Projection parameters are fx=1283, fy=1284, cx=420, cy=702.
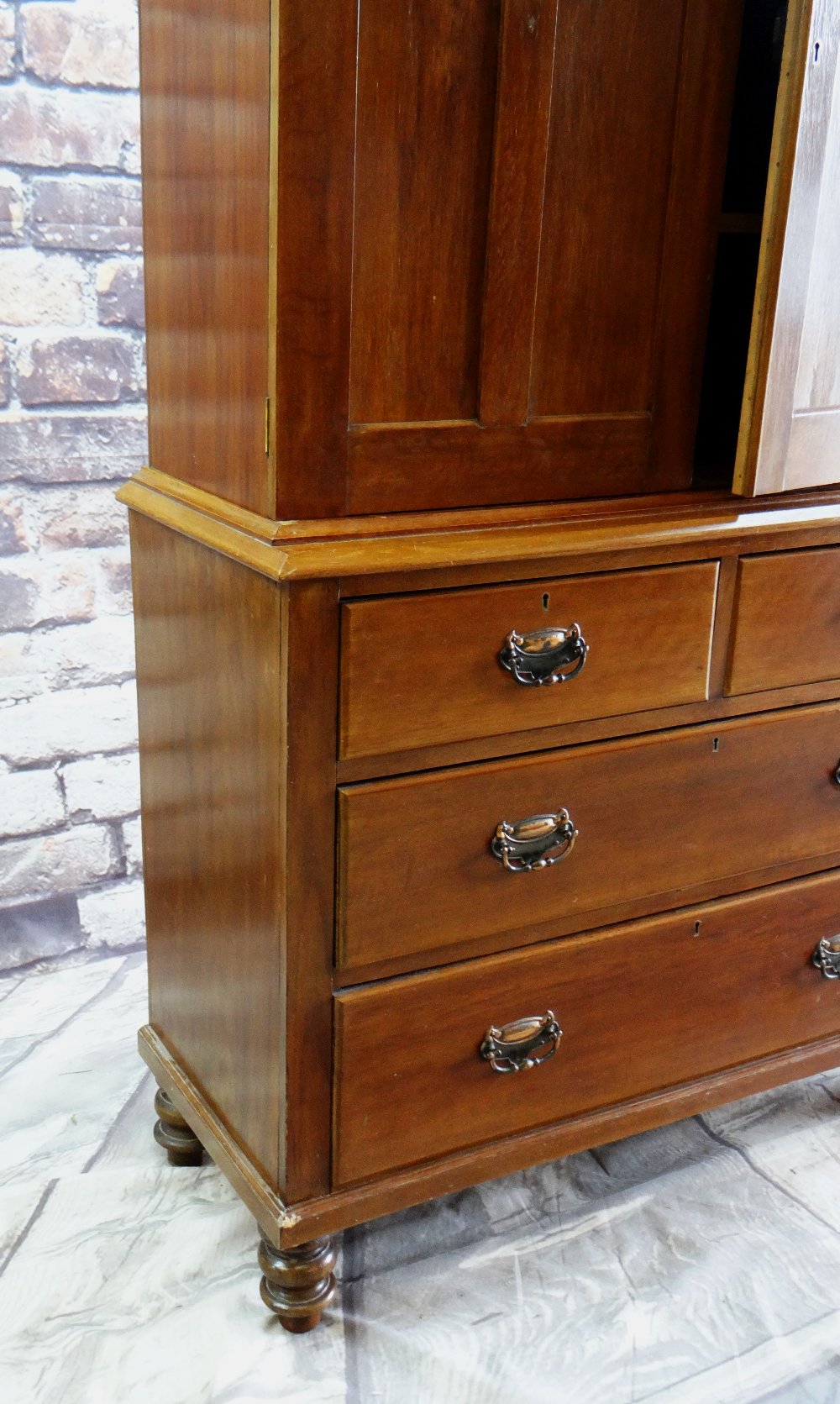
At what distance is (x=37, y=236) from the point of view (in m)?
1.96

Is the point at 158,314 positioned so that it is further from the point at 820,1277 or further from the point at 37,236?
the point at 820,1277

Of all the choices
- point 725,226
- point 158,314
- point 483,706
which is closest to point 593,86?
point 725,226

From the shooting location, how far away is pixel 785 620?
1588 millimetres

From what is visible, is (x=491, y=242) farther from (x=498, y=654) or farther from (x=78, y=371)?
(x=78, y=371)

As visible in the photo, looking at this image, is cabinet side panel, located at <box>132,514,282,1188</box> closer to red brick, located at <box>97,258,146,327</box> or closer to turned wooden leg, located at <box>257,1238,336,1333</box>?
turned wooden leg, located at <box>257,1238,336,1333</box>

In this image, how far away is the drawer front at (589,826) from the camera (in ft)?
4.54

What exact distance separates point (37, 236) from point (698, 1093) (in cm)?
158

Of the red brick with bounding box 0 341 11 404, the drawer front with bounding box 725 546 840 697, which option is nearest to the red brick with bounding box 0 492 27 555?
the red brick with bounding box 0 341 11 404

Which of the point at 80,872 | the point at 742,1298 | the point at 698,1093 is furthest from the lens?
the point at 80,872

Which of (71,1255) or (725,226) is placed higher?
(725,226)

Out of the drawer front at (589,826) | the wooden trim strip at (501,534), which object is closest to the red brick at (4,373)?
the wooden trim strip at (501,534)

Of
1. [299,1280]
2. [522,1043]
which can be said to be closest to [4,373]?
[522,1043]

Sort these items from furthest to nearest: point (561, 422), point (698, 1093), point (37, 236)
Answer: point (37, 236) → point (698, 1093) → point (561, 422)

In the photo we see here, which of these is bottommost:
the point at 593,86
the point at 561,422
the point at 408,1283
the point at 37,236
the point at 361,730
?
the point at 408,1283
